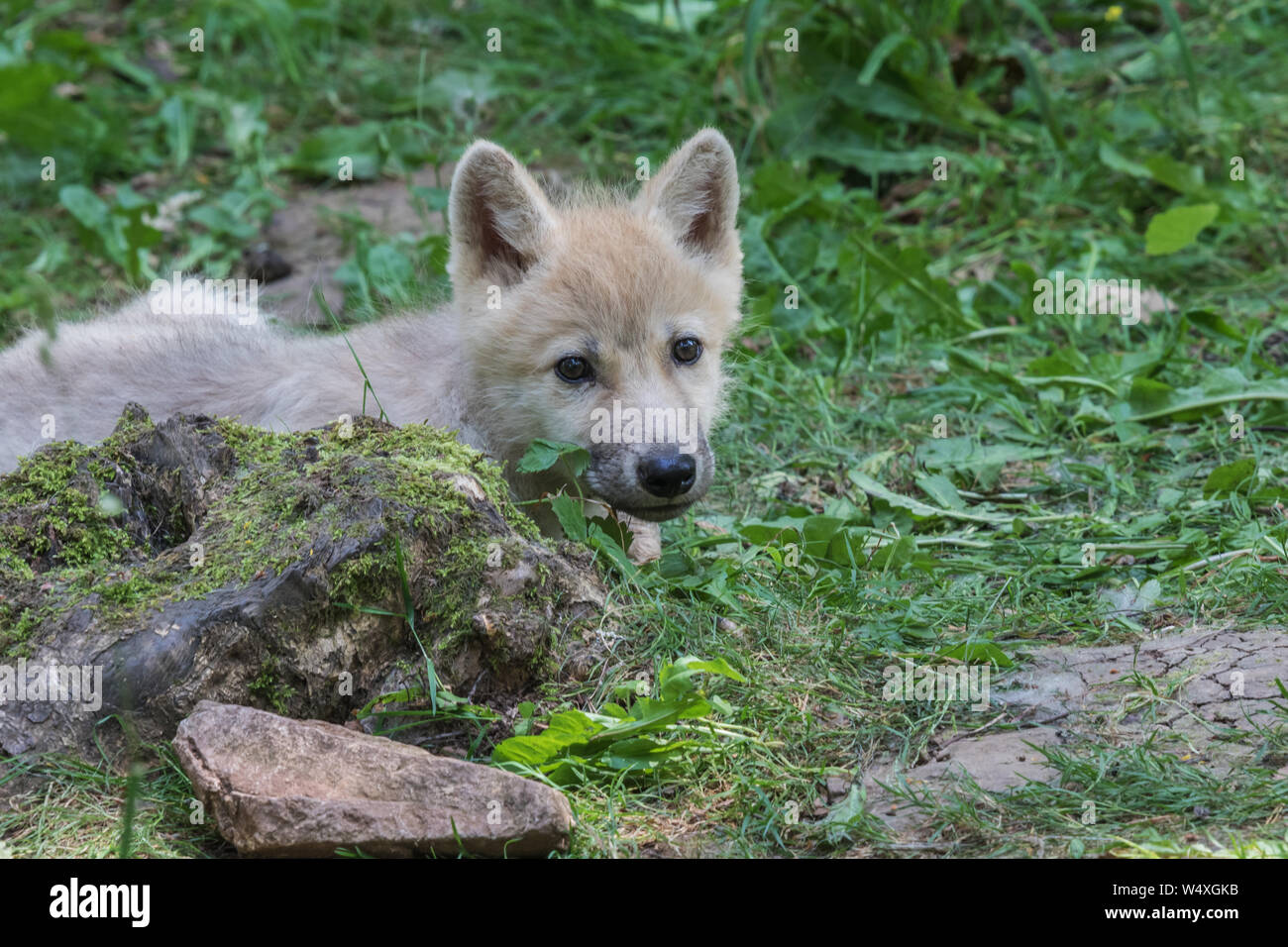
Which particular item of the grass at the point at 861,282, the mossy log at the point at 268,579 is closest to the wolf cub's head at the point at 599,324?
the grass at the point at 861,282

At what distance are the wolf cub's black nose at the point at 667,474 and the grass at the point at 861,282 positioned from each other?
23cm

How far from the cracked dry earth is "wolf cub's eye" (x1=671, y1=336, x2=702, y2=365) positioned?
1693mm

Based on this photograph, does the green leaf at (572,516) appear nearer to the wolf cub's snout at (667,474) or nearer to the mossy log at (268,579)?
the mossy log at (268,579)

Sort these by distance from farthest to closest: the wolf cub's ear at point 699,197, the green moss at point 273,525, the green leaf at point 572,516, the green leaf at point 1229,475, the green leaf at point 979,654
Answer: the wolf cub's ear at point 699,197
the green leaf at point 1229,475
the green leaf at point 572,516
the green leaf at point 979,654
the green moss at point 273,525

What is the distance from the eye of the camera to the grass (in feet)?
10.8

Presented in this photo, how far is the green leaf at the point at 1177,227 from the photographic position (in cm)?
641

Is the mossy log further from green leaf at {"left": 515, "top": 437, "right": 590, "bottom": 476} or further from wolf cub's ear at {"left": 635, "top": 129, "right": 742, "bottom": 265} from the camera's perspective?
wolf cub's ear at {"left": 635, "top": 129, "right": 742, "bottom": 265}

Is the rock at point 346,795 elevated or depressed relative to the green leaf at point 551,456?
depressed

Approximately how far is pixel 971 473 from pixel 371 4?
6.74 m

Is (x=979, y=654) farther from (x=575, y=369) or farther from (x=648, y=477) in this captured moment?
(x=575, y=369)

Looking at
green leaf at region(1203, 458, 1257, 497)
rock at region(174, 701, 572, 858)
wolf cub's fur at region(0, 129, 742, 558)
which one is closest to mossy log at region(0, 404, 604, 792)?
→ rock at region(174, 701, 572, 858)

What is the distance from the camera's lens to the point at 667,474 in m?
4.18

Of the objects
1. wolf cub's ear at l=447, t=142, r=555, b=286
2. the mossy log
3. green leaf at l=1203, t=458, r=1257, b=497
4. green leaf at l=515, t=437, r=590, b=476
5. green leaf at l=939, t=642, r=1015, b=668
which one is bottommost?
green leaf at l=939, t=642, r=1015, b=668

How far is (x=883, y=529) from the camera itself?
4.75 m
